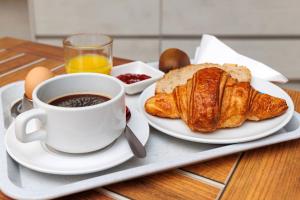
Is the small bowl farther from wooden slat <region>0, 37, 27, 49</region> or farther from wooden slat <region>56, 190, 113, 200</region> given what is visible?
wooden slat <region>0, 37, 27, 49</region>

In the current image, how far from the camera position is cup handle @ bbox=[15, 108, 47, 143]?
1.78ft

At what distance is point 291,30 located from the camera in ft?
7.14

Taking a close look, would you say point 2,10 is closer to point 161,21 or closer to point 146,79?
point 161,21

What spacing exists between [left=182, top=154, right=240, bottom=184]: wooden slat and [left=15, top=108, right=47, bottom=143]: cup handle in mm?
233

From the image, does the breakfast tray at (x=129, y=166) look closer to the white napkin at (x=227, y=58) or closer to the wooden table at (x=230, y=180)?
the wooden table at (x=230, y=180)

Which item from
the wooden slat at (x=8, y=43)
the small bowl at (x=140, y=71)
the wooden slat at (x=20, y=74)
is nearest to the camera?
the small bowl at (x=140, y=71)

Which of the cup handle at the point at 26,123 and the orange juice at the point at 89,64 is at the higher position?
the cup handle at the point at 26,123

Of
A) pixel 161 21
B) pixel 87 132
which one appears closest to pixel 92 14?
pixel 161 21

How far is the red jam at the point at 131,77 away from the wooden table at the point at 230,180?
359 mm

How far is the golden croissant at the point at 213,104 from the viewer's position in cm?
65

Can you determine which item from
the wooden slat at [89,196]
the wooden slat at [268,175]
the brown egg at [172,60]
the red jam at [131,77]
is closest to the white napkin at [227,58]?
the brown egg at [172,60]

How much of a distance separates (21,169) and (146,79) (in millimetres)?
411

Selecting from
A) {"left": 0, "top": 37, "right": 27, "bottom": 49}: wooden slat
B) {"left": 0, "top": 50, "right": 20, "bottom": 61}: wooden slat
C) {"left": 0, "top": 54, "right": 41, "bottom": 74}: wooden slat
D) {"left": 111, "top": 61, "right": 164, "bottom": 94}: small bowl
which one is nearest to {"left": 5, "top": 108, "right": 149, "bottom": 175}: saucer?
{"left": 111, "top": 61, "right": 164, "bottom": 94}: small bowl

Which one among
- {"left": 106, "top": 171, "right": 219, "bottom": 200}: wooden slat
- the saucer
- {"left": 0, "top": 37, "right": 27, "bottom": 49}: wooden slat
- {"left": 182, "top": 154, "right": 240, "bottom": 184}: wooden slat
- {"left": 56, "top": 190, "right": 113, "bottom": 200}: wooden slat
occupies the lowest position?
{"left": 56, "top": 190, "right": 113, "bottom": 200}: wooden slat
